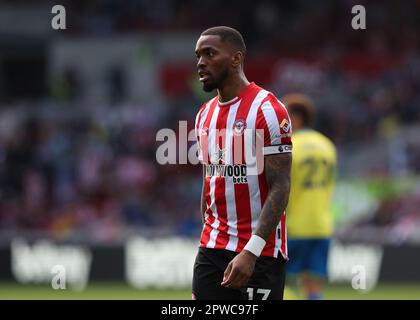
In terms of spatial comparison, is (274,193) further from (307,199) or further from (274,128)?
(307,199)

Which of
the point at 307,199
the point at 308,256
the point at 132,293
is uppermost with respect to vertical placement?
the point at 307,199

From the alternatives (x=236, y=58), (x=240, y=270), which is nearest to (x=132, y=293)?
(x=236, y=58)

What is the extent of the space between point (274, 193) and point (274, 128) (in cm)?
33

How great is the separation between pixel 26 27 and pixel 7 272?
10450 mm

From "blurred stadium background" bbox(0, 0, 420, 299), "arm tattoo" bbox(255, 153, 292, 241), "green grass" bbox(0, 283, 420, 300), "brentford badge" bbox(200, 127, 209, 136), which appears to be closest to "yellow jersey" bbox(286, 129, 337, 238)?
"brentford badge" bbox(200, 127, 209, 136)

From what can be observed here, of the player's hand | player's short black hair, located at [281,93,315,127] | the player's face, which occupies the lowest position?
the player's hand

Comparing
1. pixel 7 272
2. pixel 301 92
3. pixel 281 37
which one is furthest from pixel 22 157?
pixel 281 37

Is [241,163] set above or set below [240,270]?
above

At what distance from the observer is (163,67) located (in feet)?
73.3

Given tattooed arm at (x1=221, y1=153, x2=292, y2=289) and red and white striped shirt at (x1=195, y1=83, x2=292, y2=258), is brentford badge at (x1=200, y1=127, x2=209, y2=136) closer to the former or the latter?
red and white striped shirt at (x1=195, y1=83, x2=292, y2=258)

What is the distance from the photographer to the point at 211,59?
222 inches

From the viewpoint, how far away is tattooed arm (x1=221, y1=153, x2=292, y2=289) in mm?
5352

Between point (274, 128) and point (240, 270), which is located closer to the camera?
point (240, 270)
